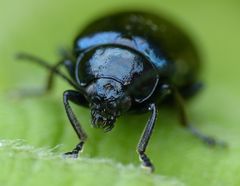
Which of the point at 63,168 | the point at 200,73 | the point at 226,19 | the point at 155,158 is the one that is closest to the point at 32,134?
the point at 63,168

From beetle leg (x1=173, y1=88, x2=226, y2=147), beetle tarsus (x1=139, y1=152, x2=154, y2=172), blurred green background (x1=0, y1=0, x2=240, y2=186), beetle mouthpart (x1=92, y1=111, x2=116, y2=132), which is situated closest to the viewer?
blurred green background (x1=0, y1=0, x2=240, y2=186)

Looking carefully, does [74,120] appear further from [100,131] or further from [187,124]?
[187,124]

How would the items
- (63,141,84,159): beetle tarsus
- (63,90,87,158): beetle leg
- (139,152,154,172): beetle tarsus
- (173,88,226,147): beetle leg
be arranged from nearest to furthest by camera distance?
(63,141,84,159): beetle tarsus
(139,152,154,172): beetle tarsus
(63,90,87,158): beetle leg
(173,88,226,147): beetle leg

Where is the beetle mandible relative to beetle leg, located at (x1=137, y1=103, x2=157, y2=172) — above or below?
above

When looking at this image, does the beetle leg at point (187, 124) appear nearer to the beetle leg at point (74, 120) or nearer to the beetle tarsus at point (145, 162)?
the beetle tarsus at point (145, 162)

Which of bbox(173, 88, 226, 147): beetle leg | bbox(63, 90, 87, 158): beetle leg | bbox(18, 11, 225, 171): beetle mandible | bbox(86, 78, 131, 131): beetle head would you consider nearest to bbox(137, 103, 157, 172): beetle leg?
bbox(18, 11, 225, 171): beetle mandible

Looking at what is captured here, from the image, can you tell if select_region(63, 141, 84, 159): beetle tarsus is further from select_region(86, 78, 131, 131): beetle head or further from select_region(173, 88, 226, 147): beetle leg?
select_region(173, 88, 226, 147): beetle leg
